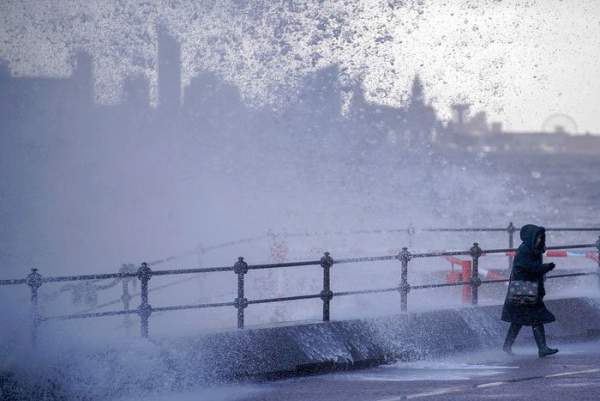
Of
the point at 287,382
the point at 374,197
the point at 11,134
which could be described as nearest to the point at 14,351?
the point at 287,382

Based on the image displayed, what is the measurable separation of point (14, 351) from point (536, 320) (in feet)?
22.4

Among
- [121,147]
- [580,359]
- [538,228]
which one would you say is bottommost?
[580,359]

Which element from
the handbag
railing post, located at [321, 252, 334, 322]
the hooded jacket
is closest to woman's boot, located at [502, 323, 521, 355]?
the handbag

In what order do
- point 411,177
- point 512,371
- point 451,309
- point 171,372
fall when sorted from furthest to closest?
point 411,177 → point 451,309 → point 512,371 → point 171,372

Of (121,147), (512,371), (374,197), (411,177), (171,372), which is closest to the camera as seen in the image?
(171,372)

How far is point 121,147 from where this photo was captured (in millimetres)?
99438

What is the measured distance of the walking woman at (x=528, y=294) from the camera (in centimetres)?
1357

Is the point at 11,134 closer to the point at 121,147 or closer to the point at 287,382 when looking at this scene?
the point at 121,147

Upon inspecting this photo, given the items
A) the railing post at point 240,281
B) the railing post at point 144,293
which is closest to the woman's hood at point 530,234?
the railing post at point 240,281

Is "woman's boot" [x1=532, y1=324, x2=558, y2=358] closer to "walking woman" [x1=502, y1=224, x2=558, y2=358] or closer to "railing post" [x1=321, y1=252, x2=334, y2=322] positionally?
"walking woman" [x1=502, y1=224, x2=558, y2=358]

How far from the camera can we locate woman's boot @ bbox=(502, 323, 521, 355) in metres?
13.8

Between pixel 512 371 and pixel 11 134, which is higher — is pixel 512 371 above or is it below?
below

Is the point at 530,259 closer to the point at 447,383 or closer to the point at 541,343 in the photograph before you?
the point at 541,343

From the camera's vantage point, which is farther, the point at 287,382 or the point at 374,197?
the point at 374,197
